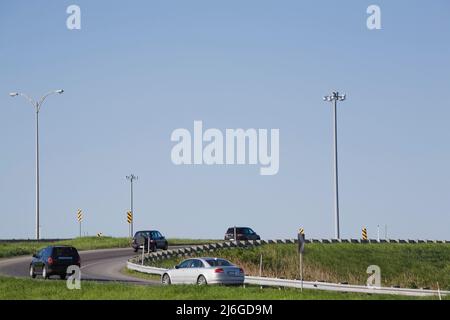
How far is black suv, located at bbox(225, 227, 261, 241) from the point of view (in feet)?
248

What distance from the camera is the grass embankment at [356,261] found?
60.4m

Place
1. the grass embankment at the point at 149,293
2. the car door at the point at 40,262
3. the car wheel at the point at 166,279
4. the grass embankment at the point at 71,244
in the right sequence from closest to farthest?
the grass embankment at the point at 149,293 < the car wheel at the point at 166,279 < the car door at the point at 40,262 < the grass embankment at the point at 71,244

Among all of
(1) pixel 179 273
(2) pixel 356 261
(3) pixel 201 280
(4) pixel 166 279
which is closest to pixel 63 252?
(4) pixel 166 279

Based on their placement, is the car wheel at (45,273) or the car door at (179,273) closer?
the car door at (179,273)

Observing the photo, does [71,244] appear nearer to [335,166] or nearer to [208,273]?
[335,166]

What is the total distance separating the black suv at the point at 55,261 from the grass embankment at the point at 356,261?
12359 millimetres

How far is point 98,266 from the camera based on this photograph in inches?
2141

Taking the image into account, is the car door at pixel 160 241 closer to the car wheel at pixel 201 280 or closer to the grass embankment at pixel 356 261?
the grass embankment at pixel 356 261

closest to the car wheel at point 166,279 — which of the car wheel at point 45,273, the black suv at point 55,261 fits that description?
the black suv at point 55,261

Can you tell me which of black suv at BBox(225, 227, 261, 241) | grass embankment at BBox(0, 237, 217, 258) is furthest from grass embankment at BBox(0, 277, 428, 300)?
black suv at BBox(225, 227, 261, 241)

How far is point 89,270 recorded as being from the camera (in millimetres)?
50469
